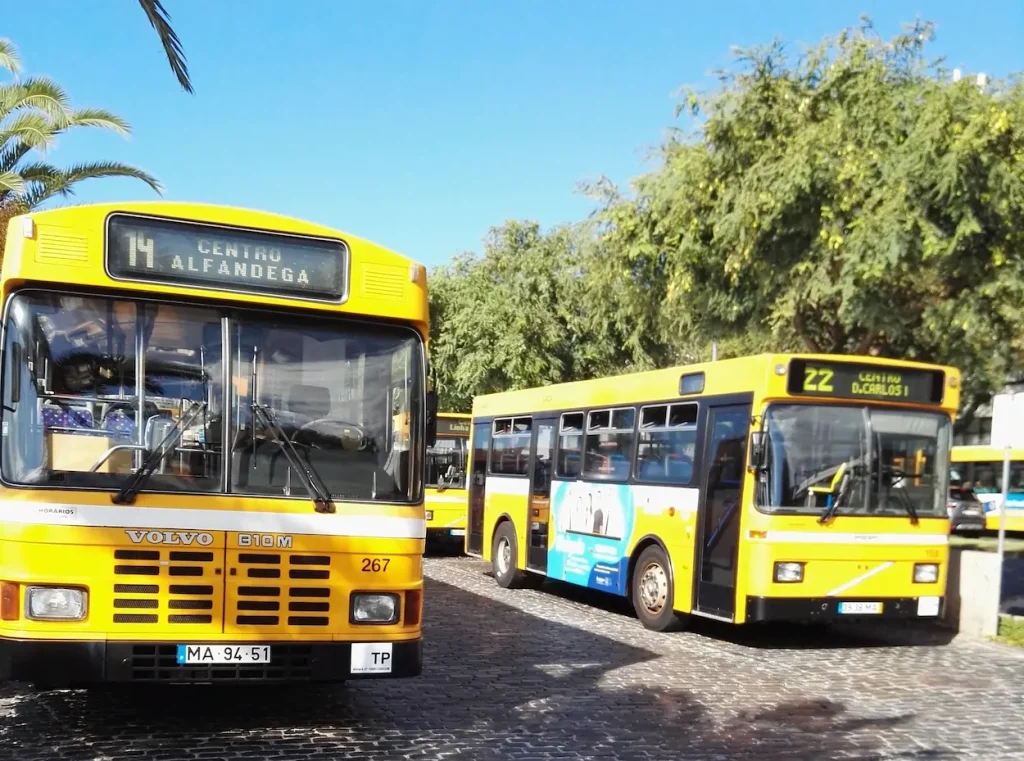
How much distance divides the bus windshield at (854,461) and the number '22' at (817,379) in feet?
0.61

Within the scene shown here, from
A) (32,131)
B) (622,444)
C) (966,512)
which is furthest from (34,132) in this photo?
(966,512)

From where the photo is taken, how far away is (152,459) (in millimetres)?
6922

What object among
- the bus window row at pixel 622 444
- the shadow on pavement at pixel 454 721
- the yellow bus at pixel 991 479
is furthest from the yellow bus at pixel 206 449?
the yellow bus at pixel 991 479

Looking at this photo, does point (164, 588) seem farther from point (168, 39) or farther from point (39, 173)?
A: point (39, 173)

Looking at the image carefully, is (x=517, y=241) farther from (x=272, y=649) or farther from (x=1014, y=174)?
(x=272, y=649)

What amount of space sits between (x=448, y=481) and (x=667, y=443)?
33.0 ft

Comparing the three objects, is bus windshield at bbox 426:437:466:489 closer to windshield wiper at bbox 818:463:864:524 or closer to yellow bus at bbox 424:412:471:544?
yellow bus at bbox 424:412:471:544

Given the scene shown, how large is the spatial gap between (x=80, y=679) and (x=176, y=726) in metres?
1.16

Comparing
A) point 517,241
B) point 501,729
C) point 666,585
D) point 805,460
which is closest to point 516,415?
point 666,585

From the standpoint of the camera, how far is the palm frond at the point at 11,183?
17.6 m

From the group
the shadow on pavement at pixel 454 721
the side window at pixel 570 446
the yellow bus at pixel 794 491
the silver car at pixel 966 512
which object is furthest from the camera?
→ the silver car at pixel 966 512

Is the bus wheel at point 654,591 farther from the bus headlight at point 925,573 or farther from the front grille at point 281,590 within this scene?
the front grille at point 281,590

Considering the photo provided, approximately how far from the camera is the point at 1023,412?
12.9 metres

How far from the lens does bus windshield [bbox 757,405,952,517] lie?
37.3 ft
